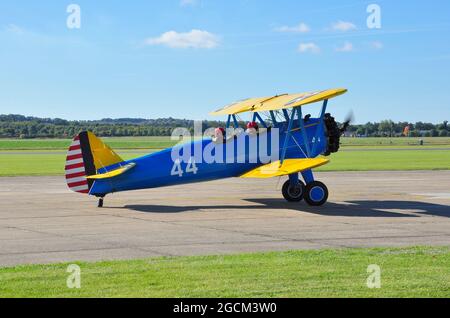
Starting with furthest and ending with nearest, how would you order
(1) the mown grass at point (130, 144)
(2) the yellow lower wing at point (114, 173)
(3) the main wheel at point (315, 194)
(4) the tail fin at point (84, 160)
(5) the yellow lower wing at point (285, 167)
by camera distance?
1. (1) the mown grass at point (130, 144)
2. (3) the main wheel at point (315, 194)
3. (4) the tail fin at point (84, 160)
4. (5) the yellow lower wing at point (285, 167)
5. (2) the yellow lower wing at point (114, 173)

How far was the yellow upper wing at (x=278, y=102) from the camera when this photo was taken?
61.7 ft

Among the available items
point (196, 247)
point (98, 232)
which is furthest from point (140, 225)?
point (196, 247)

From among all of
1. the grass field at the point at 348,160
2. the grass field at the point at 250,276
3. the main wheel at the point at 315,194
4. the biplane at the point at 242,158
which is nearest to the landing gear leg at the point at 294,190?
the biplane at the point at 242,158

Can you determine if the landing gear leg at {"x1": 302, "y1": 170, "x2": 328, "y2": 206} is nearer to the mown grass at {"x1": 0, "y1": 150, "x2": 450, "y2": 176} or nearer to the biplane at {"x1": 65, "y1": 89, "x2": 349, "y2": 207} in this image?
the biplane at {"x1": 65, "y1": 89, "x2": 349, "y2": 207}

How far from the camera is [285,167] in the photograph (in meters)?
19.0

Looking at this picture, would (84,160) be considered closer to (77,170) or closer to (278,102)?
(77,170)

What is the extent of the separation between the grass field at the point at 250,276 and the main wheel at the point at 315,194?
821 centimetres

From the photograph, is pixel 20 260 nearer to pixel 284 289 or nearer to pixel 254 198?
pixel 284 289

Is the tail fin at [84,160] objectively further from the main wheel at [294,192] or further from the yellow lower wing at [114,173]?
the main wheel at [294,192]

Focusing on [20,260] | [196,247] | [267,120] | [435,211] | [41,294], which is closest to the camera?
[41,294]

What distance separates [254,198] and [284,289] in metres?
13.7

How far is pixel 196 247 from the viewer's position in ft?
40.2

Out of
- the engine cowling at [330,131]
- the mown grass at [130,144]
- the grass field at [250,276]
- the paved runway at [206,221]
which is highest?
the engine cowling at [330,131]

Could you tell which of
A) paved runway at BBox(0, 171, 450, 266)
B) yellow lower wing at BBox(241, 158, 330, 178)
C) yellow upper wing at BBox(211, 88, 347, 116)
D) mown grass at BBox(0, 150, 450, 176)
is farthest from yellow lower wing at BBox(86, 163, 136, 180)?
→ mown grass at BBox(0, 150, 450, 176)
